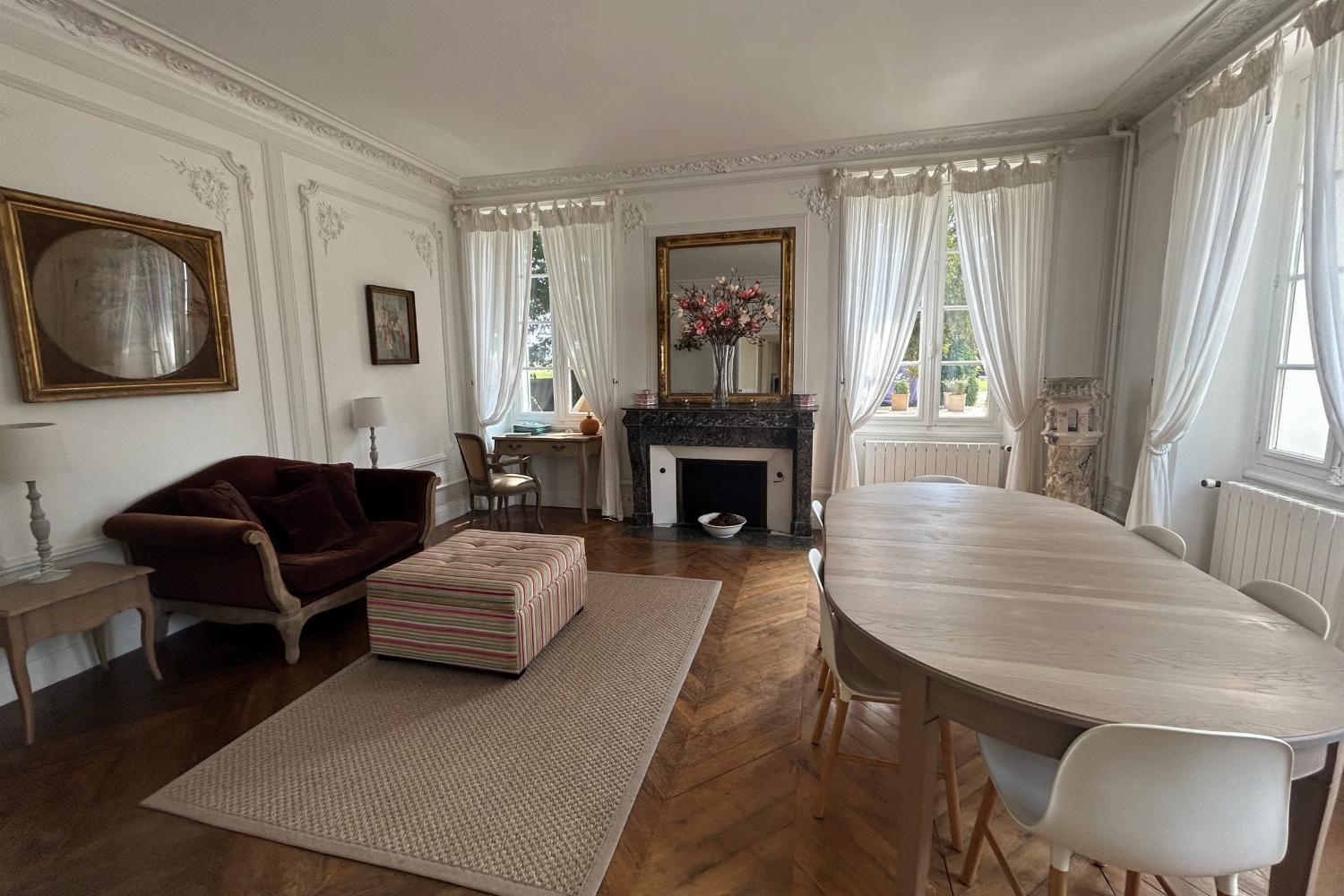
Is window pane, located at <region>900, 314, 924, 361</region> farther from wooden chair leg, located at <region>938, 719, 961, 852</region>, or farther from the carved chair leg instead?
the carved chair leg

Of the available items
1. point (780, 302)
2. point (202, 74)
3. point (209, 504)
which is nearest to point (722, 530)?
point (780, 302)

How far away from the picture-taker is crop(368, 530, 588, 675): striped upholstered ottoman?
8.19 ft

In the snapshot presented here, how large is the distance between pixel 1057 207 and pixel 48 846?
5.73m

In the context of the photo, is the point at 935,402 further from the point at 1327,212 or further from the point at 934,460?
the point at 1327,212

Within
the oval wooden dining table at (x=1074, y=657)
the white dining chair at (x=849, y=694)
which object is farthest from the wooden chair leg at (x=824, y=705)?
the oval wooden dining table at (x=1074, y=657)

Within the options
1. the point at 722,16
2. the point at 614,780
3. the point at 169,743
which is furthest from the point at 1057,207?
the point at 169,743

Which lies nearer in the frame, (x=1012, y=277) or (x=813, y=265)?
(x=1012, y=277)

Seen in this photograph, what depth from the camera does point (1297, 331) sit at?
2570mm

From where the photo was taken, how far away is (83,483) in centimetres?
267

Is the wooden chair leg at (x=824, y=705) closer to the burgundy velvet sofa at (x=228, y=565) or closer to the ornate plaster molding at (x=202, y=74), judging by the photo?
the burgundy velvet sofa at (x=228, y=565)

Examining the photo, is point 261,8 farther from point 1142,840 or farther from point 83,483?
point 1142,840

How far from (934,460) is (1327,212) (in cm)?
249

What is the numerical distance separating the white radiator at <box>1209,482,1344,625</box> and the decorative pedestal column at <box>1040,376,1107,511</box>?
848 mm

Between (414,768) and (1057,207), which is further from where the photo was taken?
(1057,207)
